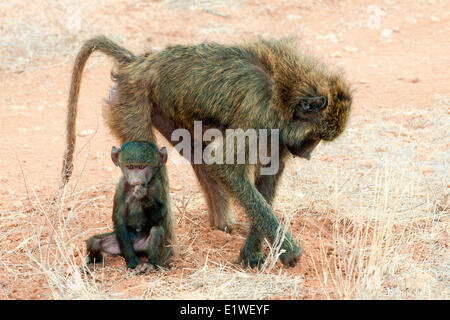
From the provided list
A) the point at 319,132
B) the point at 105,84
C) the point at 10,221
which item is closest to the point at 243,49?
the point at 319,132

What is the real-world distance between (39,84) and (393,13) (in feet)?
16.2

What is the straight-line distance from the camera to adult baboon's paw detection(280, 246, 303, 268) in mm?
3465

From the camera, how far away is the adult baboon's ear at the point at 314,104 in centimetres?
337

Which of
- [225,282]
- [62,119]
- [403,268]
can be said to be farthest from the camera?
[62,119]

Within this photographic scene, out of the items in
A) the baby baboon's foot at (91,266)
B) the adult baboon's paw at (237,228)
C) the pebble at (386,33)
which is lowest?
the baby baboon's foot at (91,266)

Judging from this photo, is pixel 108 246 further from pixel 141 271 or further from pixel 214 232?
pixel 214 232

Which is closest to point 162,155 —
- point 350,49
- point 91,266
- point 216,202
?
point 91,266

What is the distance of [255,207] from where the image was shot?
11.5ft

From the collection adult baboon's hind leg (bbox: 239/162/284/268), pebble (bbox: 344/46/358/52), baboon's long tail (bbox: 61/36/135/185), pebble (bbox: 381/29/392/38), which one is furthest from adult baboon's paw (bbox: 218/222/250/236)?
pebble (bbox: 381/29/392/38)

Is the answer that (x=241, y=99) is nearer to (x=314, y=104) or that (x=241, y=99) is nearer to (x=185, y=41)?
(x=314, y=104)

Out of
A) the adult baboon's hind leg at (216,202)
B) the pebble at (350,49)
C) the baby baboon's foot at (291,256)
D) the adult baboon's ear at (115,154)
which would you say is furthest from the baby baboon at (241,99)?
the pebble at (350,49)

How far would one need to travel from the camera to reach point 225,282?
3266 mm

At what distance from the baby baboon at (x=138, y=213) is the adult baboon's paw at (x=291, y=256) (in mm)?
661

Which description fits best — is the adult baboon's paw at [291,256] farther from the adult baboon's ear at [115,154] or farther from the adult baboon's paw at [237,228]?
the adult baboon's ear at [115,154]
